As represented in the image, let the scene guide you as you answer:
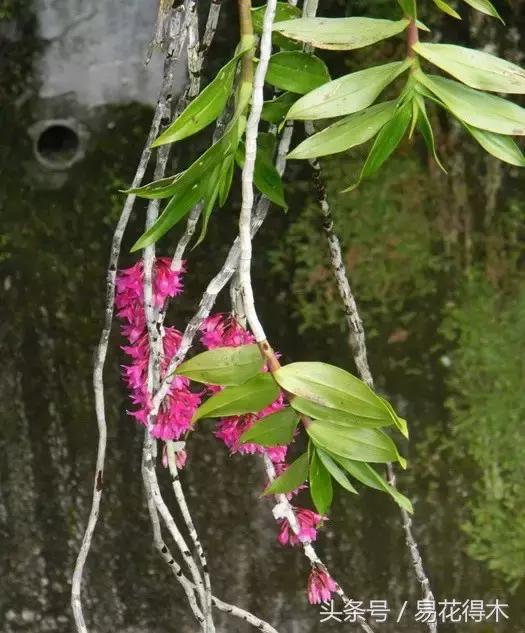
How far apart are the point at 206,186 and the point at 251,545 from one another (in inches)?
21.6

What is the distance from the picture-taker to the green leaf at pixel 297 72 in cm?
42

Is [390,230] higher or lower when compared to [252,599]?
higher

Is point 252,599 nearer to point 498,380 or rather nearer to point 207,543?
point 207,543

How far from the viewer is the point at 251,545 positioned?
0.81 meters

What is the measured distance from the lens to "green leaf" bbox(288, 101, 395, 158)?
40cm

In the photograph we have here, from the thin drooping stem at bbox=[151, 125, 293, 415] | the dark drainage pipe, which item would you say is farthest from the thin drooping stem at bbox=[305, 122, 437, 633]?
the dark drainage pipe

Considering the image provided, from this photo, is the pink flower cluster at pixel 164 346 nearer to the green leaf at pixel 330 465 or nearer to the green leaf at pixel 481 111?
the green leaf at pixel 330 465

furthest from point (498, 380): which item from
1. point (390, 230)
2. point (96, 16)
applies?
point (96, 16)

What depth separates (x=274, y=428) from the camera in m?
0.40

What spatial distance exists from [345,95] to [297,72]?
5 centimetres

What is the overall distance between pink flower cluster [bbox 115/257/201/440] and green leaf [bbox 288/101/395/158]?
17 cm

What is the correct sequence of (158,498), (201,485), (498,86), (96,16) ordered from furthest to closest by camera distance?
(201,485)
(96,16)
(158,498)
(498,86)

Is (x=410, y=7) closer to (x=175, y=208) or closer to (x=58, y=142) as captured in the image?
(x=175, y=208)

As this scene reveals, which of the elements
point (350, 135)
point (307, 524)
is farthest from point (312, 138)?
point (307, 524)
